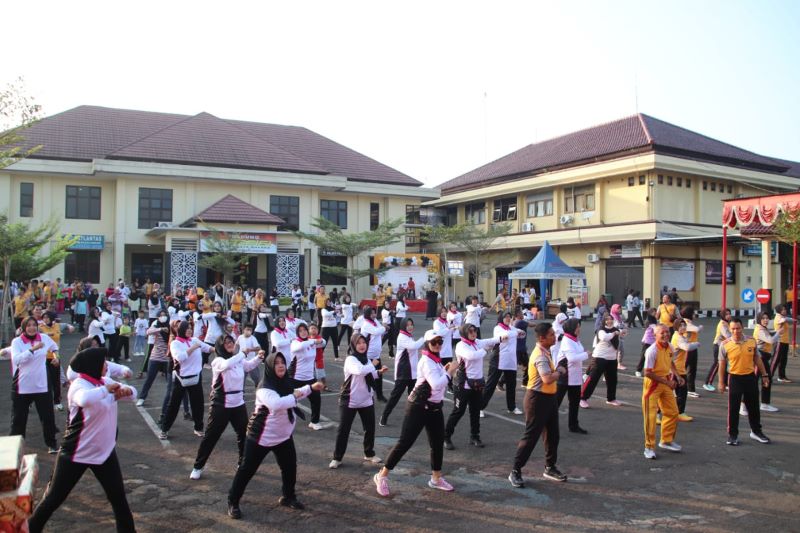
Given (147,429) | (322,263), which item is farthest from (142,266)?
(147,429)

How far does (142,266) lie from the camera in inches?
1421

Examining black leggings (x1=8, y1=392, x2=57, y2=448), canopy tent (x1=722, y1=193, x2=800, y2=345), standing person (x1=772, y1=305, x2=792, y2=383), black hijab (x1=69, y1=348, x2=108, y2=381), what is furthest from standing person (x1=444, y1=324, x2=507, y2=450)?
canopy tent (x1=722, y1=193, x2=800, y2=345)

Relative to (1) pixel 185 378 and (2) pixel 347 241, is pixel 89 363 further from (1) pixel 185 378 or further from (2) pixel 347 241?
(2) pixel 347 241

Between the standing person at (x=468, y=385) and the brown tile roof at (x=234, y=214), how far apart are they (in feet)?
83.5

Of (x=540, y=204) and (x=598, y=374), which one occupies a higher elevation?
(x=540, y=204)

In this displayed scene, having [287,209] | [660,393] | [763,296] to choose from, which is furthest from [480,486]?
[287,209]

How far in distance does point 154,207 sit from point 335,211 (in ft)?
35.0

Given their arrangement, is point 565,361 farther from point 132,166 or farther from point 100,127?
point 100,127

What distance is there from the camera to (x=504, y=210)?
41.0 m

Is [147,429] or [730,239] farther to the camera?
[730,239]

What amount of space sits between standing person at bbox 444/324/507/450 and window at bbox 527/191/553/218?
30.6 m

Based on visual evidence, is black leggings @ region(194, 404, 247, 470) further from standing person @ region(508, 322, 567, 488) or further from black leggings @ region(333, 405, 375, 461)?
standing person @ region(508, 322, 567, 488)

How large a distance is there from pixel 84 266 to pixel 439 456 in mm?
32427

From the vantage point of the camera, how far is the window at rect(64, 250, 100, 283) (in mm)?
33594
